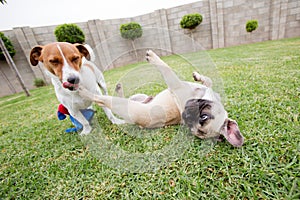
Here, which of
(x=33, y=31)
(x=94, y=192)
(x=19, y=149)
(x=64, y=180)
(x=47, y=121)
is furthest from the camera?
(x=33, y=31)

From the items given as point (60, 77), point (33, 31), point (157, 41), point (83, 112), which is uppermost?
point (33, 31)

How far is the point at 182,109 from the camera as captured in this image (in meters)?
1.36

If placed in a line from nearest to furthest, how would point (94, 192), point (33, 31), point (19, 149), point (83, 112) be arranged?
point (94, 192)
point (19, 149)
point (83, 112)
point (33, 31)

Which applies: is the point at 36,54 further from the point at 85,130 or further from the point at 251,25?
the point at 251,25

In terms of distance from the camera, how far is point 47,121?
2559mm

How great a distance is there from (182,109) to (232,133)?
0.46 m

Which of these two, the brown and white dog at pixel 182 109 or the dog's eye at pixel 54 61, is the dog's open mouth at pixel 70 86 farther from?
the dog's eye at pixel 54 61

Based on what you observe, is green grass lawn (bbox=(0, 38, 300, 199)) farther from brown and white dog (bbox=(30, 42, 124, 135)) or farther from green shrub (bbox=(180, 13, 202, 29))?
green shrub (bbox=(180, 13, 202, 29))

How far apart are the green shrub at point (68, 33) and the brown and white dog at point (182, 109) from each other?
→ 735 centimetres

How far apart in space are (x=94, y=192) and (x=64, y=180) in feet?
1.13

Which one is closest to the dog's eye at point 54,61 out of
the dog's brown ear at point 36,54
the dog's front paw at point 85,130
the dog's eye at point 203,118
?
the dog's brown ear at point 36,54

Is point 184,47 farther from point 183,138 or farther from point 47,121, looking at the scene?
point 47,121

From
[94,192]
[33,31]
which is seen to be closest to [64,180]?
[94,192]

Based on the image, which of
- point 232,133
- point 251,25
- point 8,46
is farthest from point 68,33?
point 251,25
